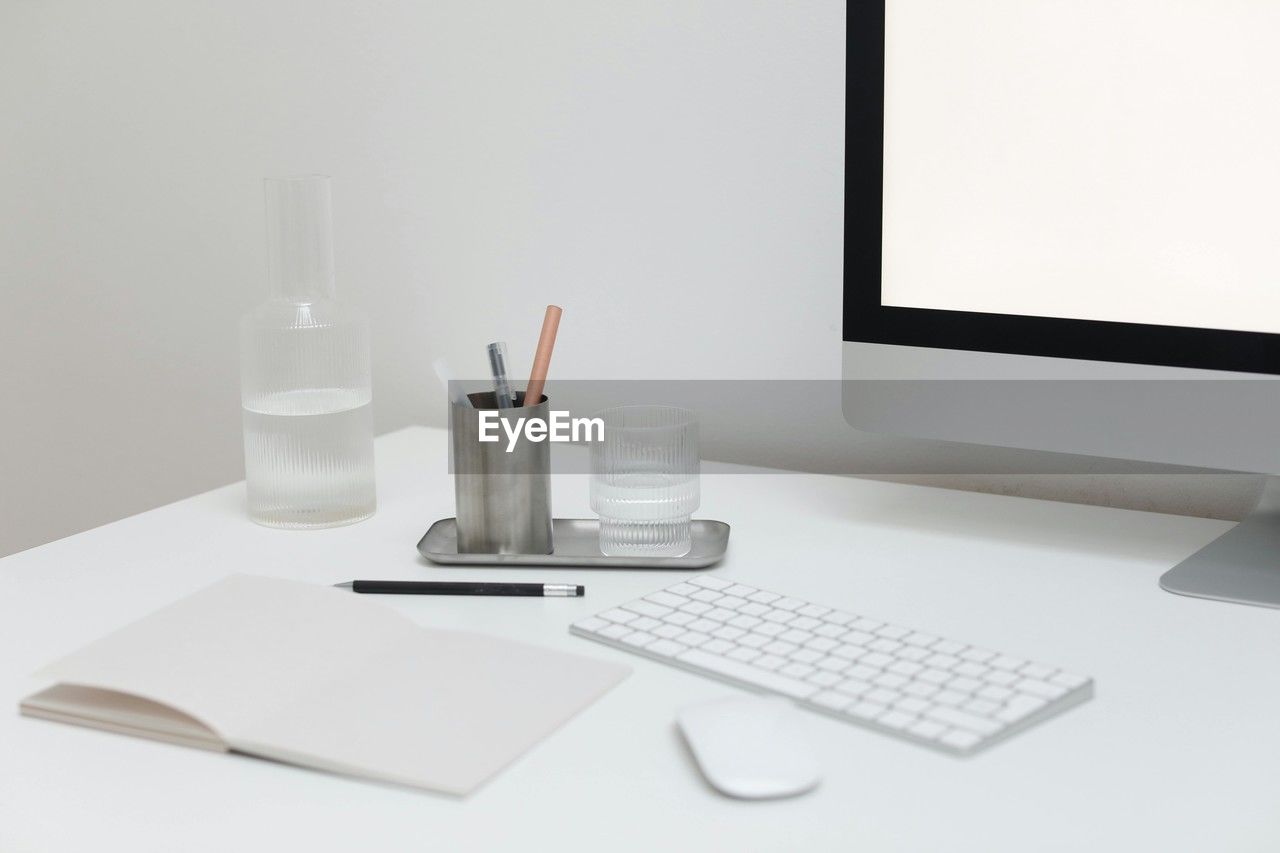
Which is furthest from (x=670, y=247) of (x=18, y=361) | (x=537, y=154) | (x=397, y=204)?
(x=18, y=361)

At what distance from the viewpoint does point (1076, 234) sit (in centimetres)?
71

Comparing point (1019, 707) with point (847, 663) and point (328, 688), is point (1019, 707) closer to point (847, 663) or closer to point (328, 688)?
point (847, 663)

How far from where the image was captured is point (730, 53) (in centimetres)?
98

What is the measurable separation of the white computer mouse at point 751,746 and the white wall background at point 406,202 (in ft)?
1.62

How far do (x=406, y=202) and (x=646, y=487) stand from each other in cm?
51

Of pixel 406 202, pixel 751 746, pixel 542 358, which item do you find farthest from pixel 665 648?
pixel 406 202

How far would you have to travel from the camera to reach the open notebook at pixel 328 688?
1.69 ft

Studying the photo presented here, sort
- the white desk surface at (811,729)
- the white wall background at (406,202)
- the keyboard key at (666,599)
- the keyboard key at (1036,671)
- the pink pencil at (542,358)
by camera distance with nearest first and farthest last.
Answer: the white desk surface at (811,729)
the keyboard key at (1036,671)
the keyboard key at (666,599)
the pink pencil at (542,358)
the white wall background at (406,202)

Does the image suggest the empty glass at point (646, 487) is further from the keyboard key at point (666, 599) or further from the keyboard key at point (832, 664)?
the keyboard key at point (832, 664)

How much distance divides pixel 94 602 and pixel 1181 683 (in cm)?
57

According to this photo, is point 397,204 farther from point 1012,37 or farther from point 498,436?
point 1012,37

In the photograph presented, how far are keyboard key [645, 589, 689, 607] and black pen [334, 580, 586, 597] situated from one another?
47 mm

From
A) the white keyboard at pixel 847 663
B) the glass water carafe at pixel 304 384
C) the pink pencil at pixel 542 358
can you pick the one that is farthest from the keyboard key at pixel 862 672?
the glass water carafe at pixel 304 384

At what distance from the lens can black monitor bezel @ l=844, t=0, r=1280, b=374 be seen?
67 centimetres
